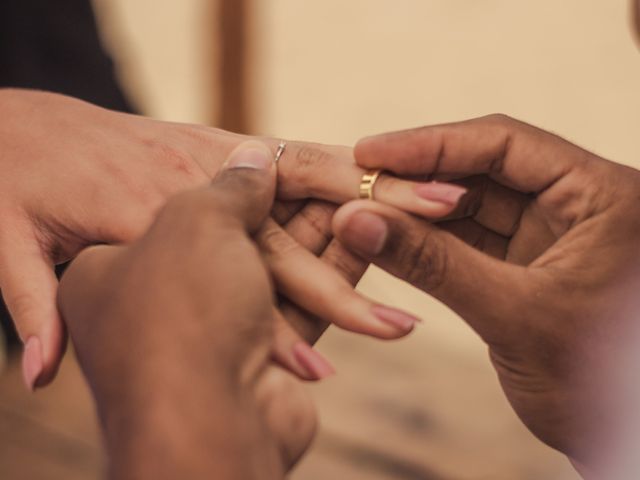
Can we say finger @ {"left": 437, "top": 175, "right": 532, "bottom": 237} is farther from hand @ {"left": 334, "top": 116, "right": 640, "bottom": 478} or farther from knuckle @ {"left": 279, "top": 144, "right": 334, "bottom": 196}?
knuckle @ {"left": 279, "top": 144, "right": 334, "bottom": 196}

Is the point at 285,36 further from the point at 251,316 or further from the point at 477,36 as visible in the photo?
the point at 251,316

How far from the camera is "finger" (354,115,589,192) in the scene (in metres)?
1.00

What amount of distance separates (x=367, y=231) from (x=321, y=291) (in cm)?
11

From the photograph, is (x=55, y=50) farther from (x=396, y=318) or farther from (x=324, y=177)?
(x=396, y=318)

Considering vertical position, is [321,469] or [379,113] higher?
[379,113]

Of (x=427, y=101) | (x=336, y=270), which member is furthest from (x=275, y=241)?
(x=427, y=101)

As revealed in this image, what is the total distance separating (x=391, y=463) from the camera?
72.8 inches

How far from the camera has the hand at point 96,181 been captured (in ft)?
3.42

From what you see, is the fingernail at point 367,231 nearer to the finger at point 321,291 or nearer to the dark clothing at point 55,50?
the finger at point 321,291

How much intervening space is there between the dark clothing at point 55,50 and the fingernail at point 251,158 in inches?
42.7

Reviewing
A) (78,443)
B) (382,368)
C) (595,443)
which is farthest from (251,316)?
(382,368)

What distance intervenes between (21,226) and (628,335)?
84 centimetres

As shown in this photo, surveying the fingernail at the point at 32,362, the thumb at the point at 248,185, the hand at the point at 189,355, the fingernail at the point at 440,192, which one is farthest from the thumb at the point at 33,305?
the fingernail at the point at 440,192

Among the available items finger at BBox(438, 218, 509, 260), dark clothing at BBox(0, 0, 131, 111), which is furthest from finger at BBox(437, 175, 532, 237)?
dark clothing at BBox(0, 0, 131, 111)
